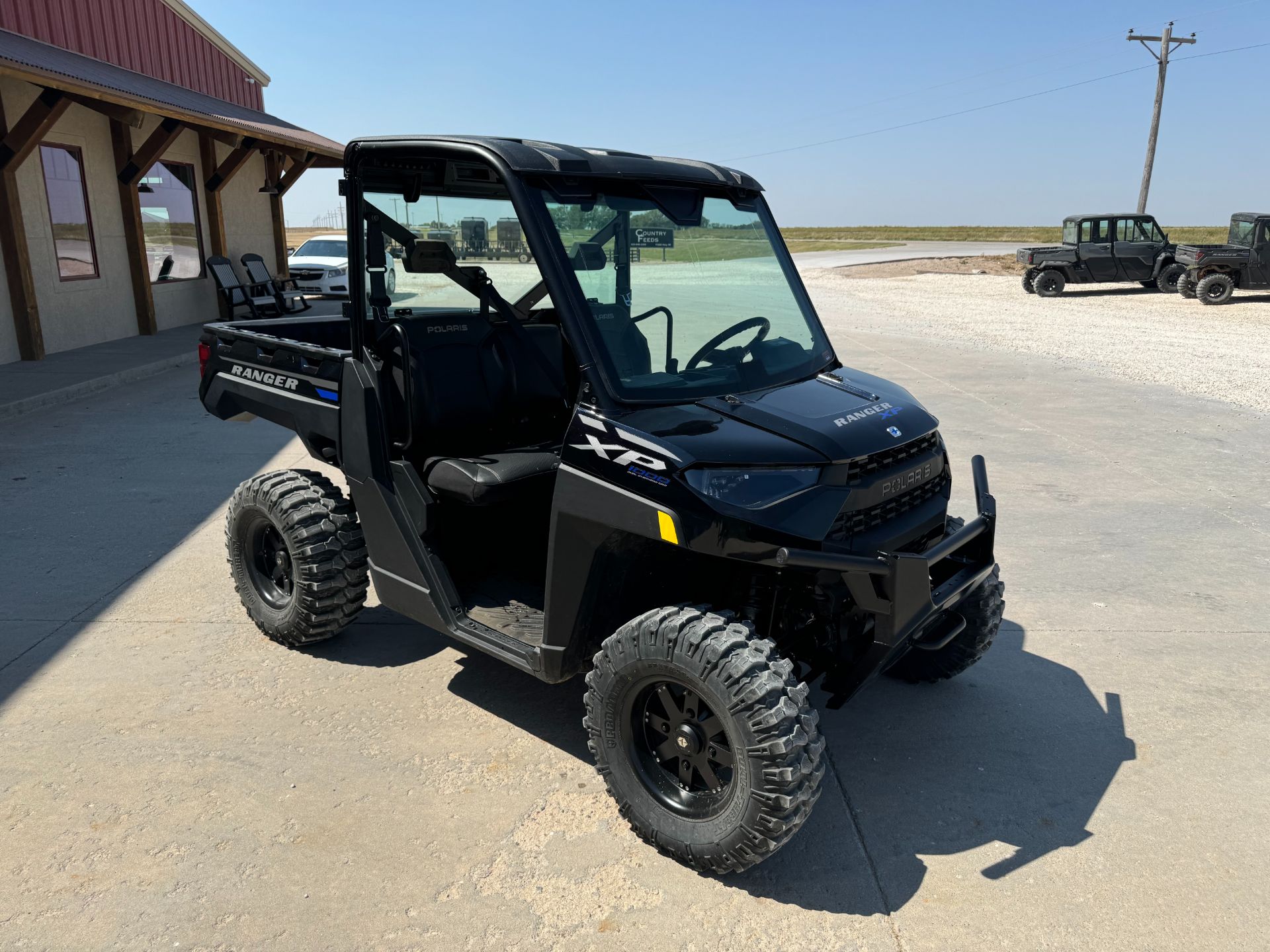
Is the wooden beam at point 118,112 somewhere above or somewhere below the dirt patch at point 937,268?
above

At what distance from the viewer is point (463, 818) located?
3.17 m

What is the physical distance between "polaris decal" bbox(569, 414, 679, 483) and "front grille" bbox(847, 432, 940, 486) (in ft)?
1.97

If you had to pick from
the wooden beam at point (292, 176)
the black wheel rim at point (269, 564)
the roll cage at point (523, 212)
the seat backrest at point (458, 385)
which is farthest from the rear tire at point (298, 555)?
the wooden beam at point (292, 176)

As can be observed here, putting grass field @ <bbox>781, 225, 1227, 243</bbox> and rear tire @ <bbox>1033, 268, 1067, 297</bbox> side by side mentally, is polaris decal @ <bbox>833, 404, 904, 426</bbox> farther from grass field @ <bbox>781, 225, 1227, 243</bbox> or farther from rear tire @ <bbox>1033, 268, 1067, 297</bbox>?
grass field @ <bbox>781, 225, 1227, 243</bbox>

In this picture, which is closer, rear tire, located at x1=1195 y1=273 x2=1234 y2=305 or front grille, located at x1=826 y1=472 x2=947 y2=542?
front grille, located at x1=826 y1=472 x2=947 y2=542

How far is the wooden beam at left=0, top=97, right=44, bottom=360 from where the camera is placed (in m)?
11.2

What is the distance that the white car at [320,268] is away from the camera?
62.9ft

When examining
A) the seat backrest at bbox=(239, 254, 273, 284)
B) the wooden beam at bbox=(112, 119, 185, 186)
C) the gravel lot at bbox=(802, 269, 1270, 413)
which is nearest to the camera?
the gravel lot at bbox=(802, 269, 1270, 413)

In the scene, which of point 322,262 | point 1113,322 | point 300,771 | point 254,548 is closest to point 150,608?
point 254,548

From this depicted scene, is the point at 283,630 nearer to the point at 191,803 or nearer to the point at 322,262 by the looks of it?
the point at 191,803

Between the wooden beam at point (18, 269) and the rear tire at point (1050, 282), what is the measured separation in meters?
21.3

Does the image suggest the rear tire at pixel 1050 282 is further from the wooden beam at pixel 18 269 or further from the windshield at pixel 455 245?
the windshield at pixel 455 245

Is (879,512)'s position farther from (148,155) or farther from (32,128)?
(148,155)

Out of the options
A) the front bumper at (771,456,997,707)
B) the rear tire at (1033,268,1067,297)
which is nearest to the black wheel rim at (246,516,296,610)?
the front bumper at (771,456,997,707)
